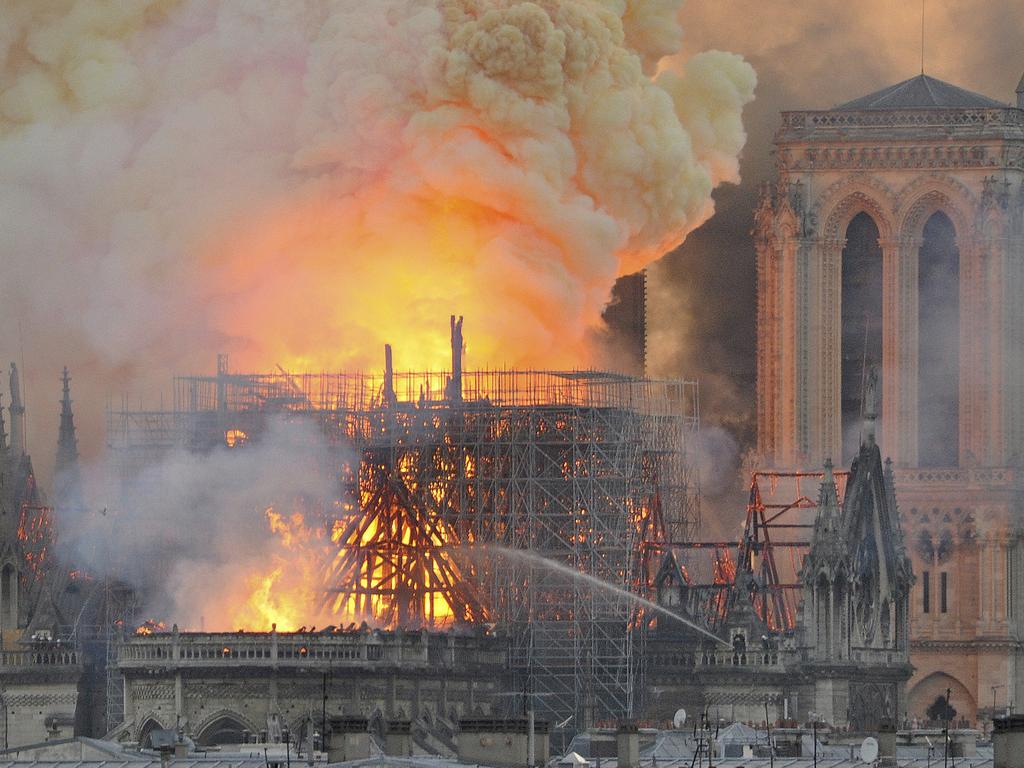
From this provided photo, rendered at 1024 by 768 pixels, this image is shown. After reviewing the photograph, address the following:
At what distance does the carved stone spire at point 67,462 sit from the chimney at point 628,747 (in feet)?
141

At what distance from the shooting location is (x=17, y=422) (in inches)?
6240

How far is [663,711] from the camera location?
470 feet

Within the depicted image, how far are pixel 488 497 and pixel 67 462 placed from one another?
59.0 ft

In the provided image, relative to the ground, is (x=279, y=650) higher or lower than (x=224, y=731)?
higher

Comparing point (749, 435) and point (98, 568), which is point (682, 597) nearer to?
point (98, 568)

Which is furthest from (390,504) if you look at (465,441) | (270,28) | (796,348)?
(796,348)

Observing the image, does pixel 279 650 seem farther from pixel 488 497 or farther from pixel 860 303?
pixel 860 303

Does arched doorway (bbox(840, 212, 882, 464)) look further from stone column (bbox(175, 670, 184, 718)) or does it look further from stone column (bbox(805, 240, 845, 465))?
stone column (bbox(175, 670, 184, 718))

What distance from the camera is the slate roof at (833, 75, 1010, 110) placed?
564ft

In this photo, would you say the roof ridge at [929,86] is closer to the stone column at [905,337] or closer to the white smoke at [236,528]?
the stone column at [905,337]

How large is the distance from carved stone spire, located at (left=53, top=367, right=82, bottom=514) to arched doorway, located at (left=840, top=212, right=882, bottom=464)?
2874cm

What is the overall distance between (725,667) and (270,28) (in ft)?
70.1

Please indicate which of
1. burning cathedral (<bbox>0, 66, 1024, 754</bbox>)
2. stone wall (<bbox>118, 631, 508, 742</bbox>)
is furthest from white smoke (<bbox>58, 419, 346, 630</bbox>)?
stone wall (<bbox>118, 631, 508, 742</bbox>)

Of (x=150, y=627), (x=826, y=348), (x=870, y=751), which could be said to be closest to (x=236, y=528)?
(x=150, y=627)
